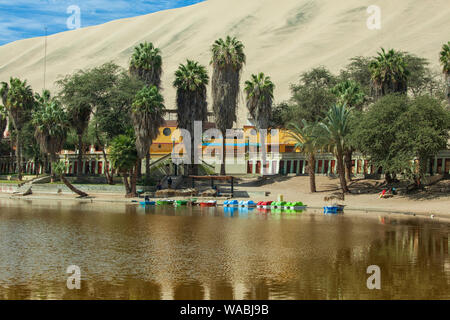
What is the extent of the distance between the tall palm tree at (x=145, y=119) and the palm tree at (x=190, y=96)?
7.17 meters

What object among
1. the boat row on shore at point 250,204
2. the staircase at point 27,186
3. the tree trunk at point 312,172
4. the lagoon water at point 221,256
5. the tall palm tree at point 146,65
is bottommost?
the lagoon water at point 221,256

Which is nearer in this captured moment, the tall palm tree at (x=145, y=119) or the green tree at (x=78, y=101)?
the tall palm tree at (x=145, y=119)

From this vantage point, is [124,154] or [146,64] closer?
[124,154]

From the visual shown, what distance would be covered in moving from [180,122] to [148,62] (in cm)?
942

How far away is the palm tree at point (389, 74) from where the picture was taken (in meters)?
65.0

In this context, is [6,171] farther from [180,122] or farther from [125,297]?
[125,297]

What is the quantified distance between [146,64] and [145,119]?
1199 centimetres

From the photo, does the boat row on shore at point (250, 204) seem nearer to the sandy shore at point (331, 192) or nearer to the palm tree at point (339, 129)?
the sandy shore at point (331, 192)

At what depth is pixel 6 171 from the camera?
108 metres

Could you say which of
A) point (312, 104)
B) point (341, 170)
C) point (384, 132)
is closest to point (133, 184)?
point (341, 170)

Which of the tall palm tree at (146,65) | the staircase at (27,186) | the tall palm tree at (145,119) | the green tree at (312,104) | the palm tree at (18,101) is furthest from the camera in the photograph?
the palm tree at (18,101)

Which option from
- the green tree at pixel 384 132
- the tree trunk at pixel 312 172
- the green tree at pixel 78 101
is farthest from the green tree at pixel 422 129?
→ the green tree at pixel 78 101

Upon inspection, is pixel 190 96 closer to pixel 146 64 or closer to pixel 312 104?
pixel 146 64

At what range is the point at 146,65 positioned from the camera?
244 feet
